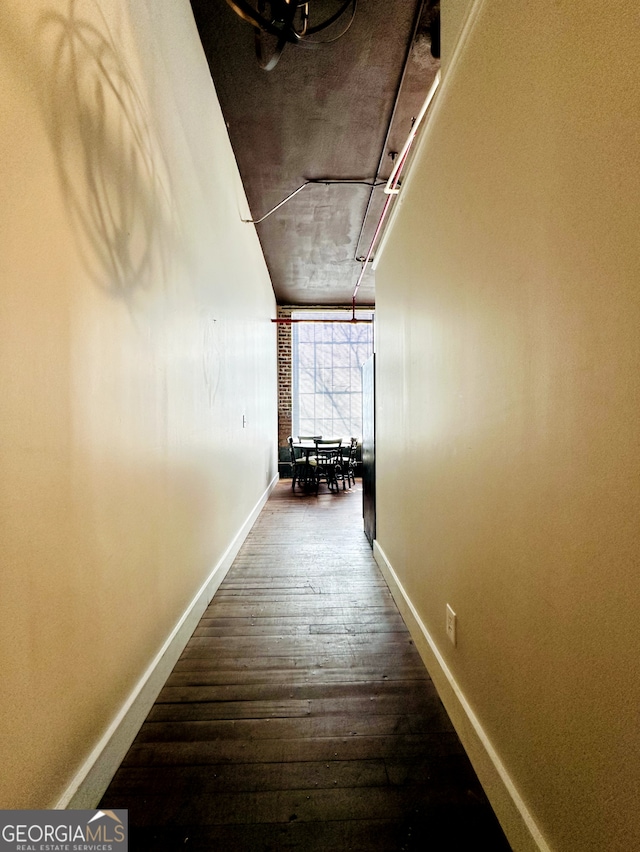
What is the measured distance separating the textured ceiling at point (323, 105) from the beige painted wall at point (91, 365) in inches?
20.7

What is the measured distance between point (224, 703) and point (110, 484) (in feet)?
3.37

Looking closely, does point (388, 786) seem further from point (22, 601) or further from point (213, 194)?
point (213, 194)

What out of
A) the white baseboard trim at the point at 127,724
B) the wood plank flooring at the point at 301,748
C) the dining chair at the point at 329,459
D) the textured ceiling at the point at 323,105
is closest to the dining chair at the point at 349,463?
the dining chair at the point at 329,459

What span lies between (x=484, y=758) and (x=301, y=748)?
607 millimetres

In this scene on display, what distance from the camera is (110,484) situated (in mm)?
1329

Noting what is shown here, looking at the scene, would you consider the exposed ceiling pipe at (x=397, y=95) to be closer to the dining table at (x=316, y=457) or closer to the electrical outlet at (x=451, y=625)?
the electrical outlet at (x=451, y=625)

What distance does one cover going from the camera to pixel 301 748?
1.39 meters

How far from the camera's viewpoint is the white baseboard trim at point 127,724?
111 cm

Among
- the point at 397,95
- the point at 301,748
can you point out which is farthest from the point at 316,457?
the point at 301,748

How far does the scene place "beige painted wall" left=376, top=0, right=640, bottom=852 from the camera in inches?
28.0

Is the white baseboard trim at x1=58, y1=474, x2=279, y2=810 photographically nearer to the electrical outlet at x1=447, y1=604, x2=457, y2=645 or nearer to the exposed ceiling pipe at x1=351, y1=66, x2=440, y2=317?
the electrical outlet at x1=447, y1=604, x2=457, y2=645

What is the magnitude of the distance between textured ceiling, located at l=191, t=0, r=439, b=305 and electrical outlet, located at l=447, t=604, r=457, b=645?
3.19 m

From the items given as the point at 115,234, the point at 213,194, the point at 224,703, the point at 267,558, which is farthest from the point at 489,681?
the point at 213,194

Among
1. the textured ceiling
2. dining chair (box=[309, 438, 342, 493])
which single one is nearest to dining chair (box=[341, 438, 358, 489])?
dining chair (box=[309, 438, 342, 493])
